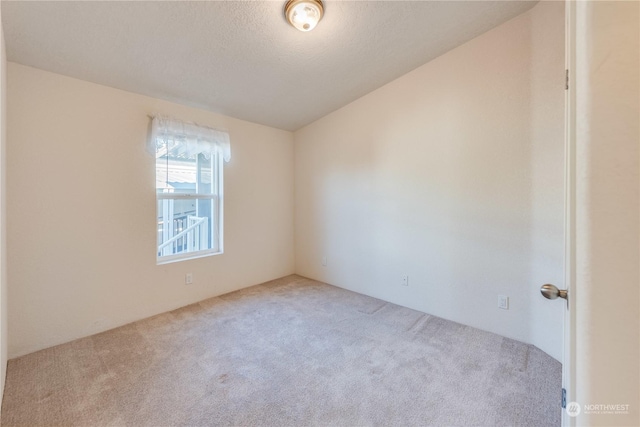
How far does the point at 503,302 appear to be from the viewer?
7.59 feet

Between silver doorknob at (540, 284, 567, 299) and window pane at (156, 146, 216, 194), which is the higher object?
window pane at (156, 146, 216, 194)

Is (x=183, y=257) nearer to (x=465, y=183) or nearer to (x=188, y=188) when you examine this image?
(x=188, y=188)

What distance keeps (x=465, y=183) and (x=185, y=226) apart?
3.07 m

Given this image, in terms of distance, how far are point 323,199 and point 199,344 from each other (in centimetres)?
228

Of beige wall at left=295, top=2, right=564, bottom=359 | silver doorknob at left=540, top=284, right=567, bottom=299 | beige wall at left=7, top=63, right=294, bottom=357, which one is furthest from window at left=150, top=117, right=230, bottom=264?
silver doorknob at left=540, top=284, right=567, bottom=299

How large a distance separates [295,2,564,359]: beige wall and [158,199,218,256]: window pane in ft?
5.38

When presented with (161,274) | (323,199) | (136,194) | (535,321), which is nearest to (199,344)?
(161,274)

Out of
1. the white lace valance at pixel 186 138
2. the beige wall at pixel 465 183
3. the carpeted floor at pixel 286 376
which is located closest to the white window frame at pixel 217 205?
the white lace valance at pixel 186 138

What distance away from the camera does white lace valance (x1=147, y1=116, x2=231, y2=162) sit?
2604mm

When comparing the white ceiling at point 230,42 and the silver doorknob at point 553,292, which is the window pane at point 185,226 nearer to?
the white ceiling at point 230,42

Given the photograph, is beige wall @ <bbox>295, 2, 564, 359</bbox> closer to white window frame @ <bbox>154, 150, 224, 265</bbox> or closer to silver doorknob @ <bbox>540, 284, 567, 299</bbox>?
white window frame @ <bbox>154, 150, 224, 265</bbox>

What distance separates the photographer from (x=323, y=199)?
3750 millimetres

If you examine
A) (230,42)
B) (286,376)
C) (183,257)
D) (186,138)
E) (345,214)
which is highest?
(230,42)

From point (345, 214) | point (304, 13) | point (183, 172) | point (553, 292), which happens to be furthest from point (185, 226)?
point (553, 292)
